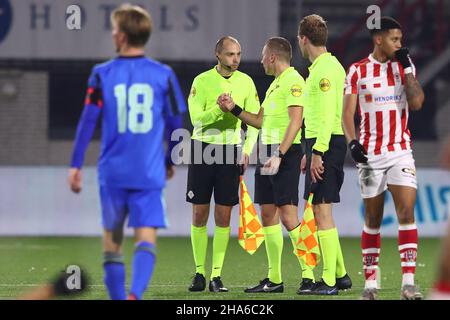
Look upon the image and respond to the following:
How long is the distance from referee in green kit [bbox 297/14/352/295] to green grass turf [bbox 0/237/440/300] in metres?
0.33

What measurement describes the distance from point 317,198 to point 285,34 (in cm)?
1216

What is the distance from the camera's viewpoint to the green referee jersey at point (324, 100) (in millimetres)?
8062

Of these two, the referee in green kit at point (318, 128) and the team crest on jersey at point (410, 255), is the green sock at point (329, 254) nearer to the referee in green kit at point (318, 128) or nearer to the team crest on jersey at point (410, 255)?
the referee in green kit at point (318, 128)

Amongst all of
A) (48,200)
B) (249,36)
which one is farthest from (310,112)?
(249,36)

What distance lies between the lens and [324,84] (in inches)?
324

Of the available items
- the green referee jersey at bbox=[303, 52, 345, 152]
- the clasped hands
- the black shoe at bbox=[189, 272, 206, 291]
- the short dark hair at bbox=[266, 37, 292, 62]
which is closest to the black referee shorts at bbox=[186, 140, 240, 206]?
the clasped hands

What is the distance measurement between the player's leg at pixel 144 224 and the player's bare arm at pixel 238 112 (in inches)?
85.8

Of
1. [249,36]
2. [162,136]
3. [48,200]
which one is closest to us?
[162,136]

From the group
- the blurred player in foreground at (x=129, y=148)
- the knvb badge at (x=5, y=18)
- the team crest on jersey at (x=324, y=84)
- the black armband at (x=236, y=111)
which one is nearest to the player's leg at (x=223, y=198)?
the black armband at (x=236, y=111)

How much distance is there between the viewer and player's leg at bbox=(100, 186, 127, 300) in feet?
20.8

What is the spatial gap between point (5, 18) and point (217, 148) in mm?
11373
